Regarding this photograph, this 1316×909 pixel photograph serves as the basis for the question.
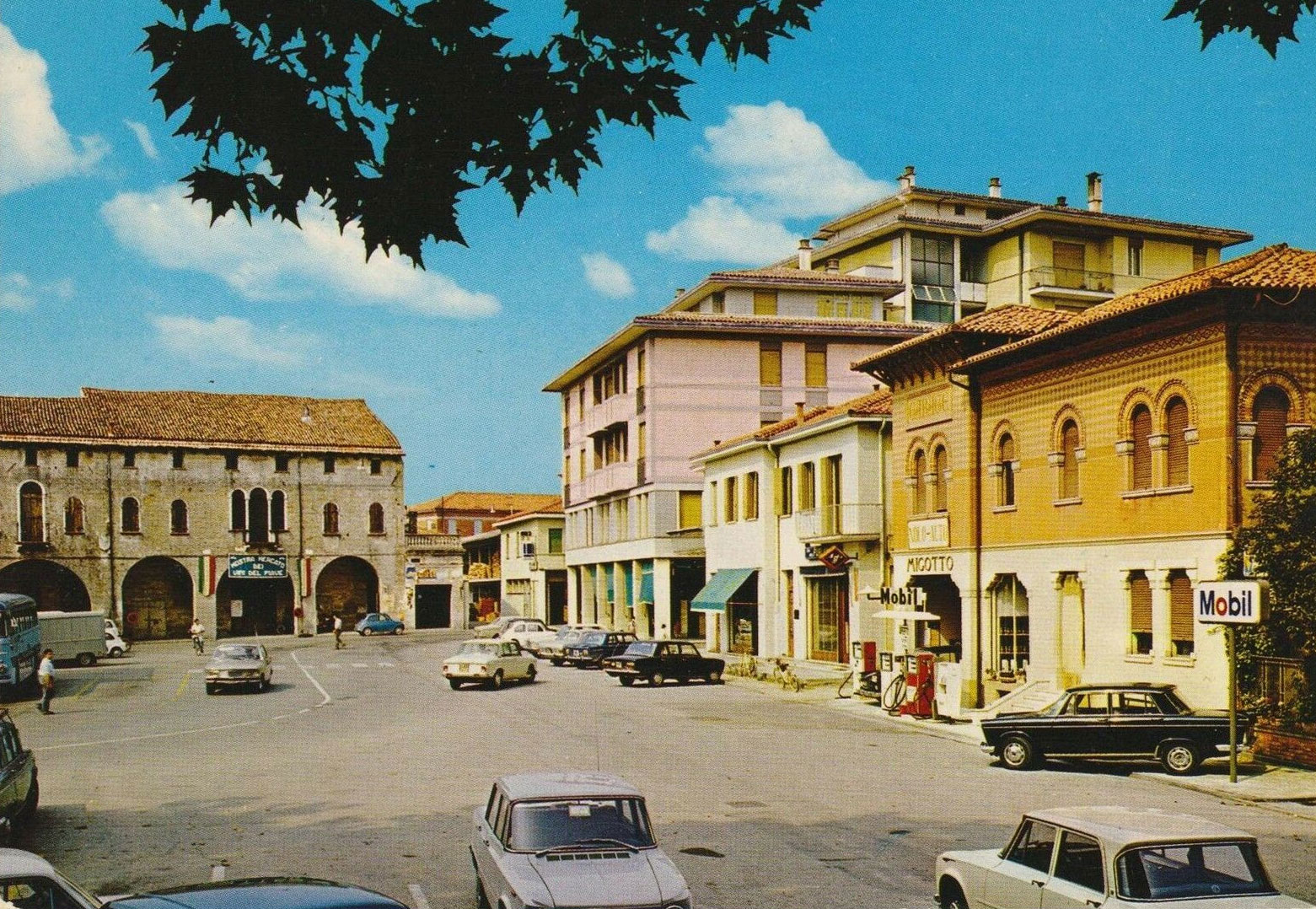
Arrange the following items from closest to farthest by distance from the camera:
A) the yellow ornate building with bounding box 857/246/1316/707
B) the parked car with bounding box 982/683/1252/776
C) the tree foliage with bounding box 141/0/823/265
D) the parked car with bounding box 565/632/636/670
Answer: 1. the tree foliage with bounding box 141/0/823/265
2. the parked car with bounding box 982/683/1252/776
3. the yellow ornate building with bounding box 857/246/1316/707
4. the parked car with bounding box 565/632/636/670

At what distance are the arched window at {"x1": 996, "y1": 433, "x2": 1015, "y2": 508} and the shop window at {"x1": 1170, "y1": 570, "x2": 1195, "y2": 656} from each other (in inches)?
241

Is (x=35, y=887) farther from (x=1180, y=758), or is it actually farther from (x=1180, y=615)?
(x=1180, y=615)

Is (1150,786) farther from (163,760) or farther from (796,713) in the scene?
(163,760)

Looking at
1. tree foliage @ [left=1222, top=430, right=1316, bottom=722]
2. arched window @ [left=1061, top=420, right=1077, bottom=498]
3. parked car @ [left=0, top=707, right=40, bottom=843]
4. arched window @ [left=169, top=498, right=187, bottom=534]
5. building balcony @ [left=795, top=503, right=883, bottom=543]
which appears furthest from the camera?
arched window @ [left=169, top=498, right=187, bottom=534]

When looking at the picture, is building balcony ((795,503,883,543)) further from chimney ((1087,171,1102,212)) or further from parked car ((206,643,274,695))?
chimney ((1087,171,1102,212))

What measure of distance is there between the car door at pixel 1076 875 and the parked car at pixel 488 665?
28.9m

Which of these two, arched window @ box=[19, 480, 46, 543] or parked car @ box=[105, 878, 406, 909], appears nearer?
parked car @ box=[105, 878, 406, 909]

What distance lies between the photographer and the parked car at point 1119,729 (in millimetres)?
20766

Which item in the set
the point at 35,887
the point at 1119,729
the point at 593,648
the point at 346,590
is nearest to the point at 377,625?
the point at 346,590

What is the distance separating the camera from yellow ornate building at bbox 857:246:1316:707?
76.2 ft

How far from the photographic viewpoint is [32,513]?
67062 mm

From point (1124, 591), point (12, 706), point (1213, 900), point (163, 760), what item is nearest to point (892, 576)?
point (1124, 591)

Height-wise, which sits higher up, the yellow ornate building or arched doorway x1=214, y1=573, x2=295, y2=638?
the yellow ornate building

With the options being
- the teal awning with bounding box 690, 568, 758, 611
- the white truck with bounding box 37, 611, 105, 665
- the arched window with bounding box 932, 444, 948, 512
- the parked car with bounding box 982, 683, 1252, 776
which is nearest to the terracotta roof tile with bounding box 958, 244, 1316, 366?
the arched window with bounding box 932, 444, 948, 512
